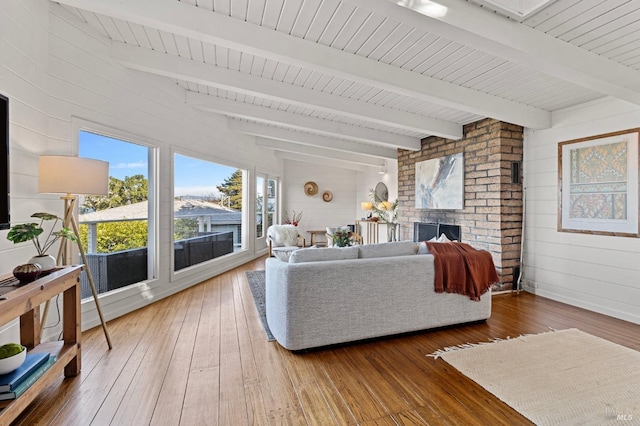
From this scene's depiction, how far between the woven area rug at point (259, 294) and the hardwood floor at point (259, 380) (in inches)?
3.7

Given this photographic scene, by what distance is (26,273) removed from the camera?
179 cm

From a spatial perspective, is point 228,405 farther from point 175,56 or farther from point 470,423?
point 175,56

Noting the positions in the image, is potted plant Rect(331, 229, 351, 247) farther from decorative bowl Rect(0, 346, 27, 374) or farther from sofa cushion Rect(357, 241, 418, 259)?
decorative bowl Rect(0, 346, 27, 374)

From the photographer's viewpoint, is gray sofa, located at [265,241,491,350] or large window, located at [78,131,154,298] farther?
large window, located at [78,131,154,298]

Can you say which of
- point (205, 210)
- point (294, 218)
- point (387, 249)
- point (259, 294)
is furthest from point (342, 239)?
point (294, 218)

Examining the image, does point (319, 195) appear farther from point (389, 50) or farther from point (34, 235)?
point (34, 235)

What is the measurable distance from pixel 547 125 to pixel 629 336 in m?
2.52

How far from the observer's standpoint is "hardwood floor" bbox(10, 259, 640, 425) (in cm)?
179

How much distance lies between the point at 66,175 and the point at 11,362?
123 cm

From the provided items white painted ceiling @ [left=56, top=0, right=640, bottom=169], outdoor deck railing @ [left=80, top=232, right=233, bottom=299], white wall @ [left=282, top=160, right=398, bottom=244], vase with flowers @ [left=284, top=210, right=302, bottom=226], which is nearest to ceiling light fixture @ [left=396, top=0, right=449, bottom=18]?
white painted ceiling @ [left=56, top=0, right=640, bottom=169]

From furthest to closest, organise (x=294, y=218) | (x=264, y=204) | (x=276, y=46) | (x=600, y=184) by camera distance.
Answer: (x=294, y=218) → (x=264, y=204) → (x=600, y=184) → (x=276, y=46)

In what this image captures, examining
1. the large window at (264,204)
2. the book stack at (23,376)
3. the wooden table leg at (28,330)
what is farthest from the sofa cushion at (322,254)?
the large window at (264,204)

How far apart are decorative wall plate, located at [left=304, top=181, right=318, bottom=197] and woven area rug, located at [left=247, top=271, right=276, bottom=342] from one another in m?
3.85

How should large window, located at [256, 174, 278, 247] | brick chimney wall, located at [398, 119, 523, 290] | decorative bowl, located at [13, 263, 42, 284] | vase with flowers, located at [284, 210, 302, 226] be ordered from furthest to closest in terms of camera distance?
vase with flowers, located at [284, 210, 302, 226] < large window, located at [256, 174, 278, 247] < brick chimney wall, located at [398, 119, 523, 290] < decorative bowl, located at [13, 263, 42, 284]
